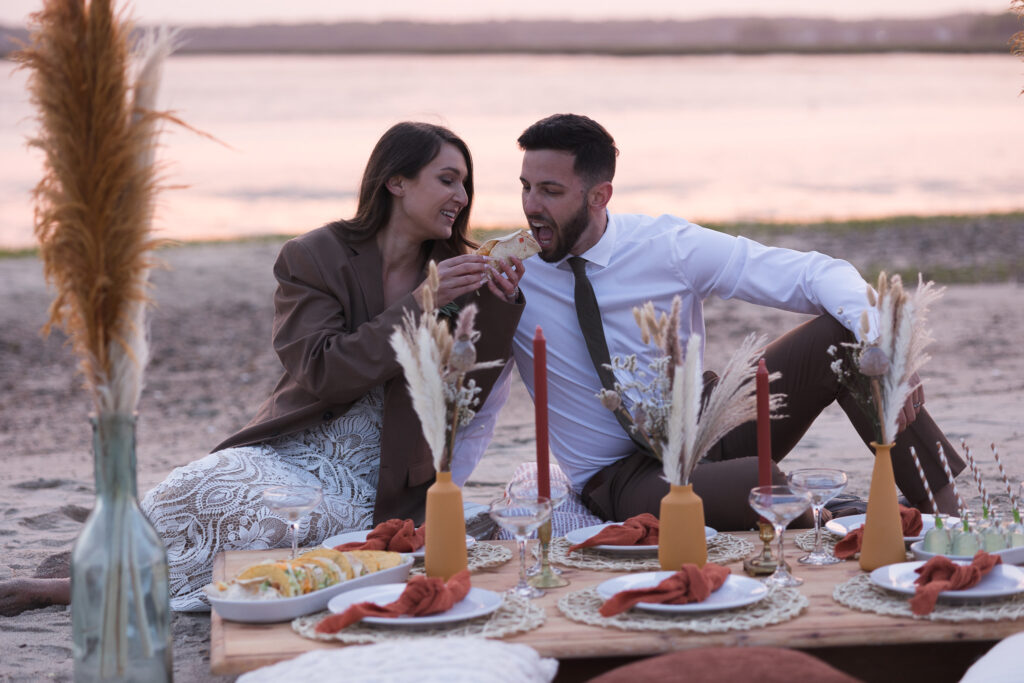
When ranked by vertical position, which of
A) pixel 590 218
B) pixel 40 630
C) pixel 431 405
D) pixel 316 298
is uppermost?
pixel 590 218

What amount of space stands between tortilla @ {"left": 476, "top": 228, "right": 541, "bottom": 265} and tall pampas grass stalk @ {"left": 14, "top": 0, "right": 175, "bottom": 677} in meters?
1.82

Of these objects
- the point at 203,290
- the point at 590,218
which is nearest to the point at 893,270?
the point at 203,290

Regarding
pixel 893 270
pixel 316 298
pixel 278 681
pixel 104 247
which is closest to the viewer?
pixel 278 681

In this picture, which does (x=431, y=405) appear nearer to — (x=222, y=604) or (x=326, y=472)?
(x=222, y=604)

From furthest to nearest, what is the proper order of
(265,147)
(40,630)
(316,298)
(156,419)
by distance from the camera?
(265,147), (156,419), (316,298), (40,630)

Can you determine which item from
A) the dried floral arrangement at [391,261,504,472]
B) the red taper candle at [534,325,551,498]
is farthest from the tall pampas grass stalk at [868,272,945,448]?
the dried floral arrangement at [391,261,504,472]

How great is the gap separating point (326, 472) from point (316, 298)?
0.66m

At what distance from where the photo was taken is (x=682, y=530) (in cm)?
314

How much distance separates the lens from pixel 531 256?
4.71 metres

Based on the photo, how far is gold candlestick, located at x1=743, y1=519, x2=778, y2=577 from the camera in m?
3.25

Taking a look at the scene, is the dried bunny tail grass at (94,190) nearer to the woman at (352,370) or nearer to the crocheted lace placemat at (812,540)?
the woman at (352,370)

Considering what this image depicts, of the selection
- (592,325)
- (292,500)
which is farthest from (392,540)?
(592,325)

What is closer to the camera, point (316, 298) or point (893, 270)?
point (316, 298)

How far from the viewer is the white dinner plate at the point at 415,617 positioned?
9.45 ft
